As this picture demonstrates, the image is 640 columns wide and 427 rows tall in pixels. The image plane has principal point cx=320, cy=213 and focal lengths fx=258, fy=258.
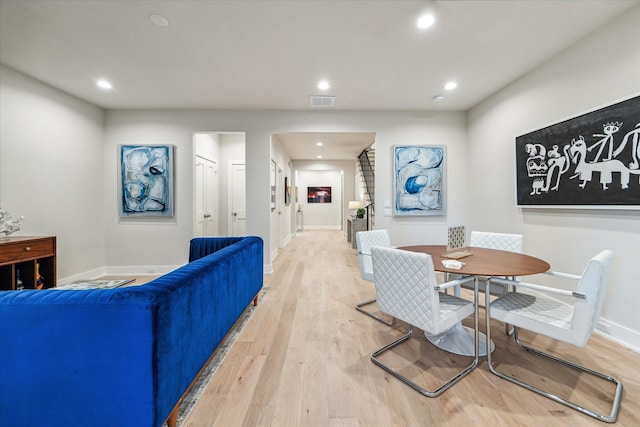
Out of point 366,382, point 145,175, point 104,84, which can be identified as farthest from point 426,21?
point 145,175

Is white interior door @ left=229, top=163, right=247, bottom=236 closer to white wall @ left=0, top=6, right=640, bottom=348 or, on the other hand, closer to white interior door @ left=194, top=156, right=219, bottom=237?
white interior door @ left=194, top=156, right=219, bottom=237

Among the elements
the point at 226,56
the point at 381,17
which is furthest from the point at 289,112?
the point at 381,17

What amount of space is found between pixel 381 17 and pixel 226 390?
120 inches

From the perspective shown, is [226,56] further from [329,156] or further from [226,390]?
[329,156]

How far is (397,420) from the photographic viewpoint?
1.42 metres

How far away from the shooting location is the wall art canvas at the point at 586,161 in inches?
82.9

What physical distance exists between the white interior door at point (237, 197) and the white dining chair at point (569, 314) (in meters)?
5.68

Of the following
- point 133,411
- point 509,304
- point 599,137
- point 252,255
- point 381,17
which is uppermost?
point 381,17

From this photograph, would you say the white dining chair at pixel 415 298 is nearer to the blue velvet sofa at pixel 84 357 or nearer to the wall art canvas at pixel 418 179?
the blue velvet sofa at pixel 84 357

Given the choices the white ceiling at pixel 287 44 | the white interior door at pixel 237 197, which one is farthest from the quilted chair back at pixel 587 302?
the white interior door at pixel 237 197

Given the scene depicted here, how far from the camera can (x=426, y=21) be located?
7.22ft

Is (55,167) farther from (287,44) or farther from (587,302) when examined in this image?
(587,302)

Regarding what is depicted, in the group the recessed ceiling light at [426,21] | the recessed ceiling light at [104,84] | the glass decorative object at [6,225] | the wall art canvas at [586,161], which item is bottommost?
the glass decorative object at [6,225]

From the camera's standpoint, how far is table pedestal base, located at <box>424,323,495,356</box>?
2.05 meters
